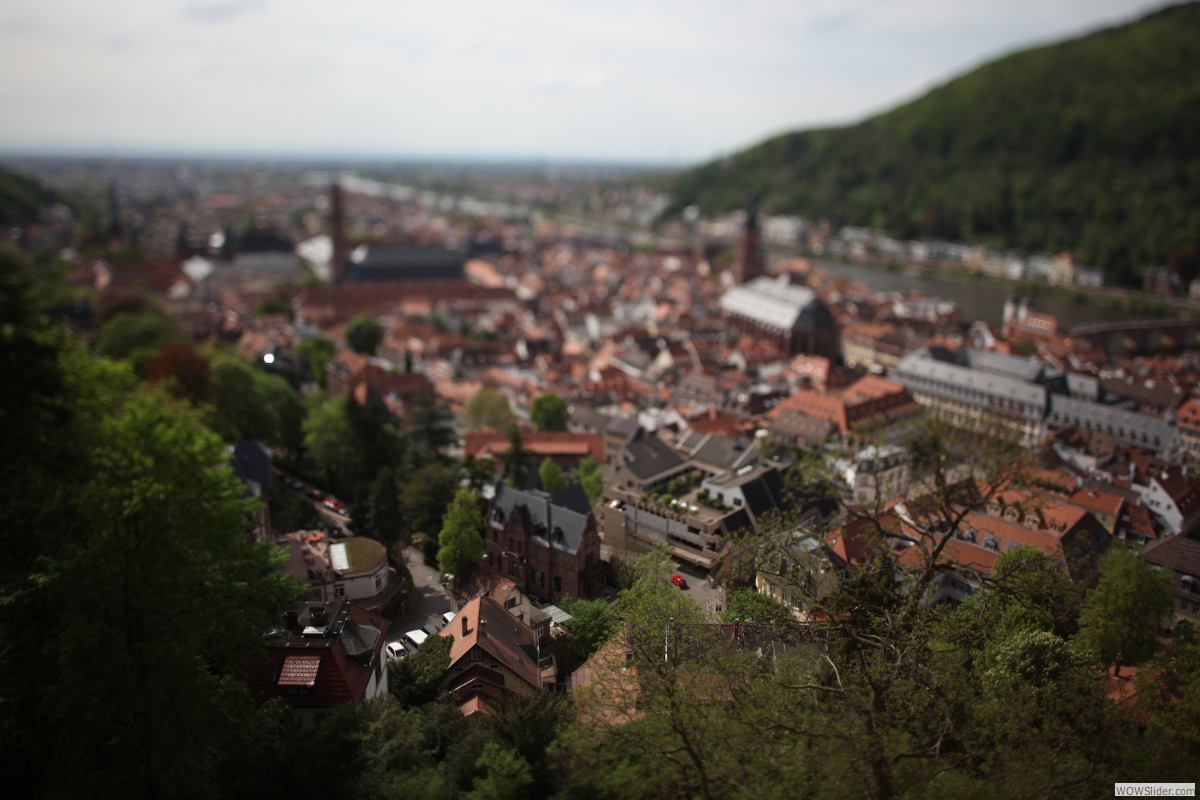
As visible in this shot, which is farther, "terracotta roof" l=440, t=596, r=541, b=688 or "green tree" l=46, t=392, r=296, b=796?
"terracotta roof" l=440, t=596, r=541, b=688

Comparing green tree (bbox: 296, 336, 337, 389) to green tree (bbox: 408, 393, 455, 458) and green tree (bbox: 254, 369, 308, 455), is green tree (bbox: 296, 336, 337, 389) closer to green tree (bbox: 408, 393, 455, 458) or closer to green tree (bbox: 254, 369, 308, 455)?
green tree (bbox: 254, 369, 308, 455)

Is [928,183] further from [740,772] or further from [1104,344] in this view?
[740,772]

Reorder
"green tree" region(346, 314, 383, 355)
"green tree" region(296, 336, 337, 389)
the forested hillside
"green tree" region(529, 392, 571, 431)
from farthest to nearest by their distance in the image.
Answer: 1. the forested hillside
2. "green tree" region(346, 314, 383, 355)
3. "green tree" region(296, 336, 337, 389)
4. "green tree" region(529, 392, 571, 431)

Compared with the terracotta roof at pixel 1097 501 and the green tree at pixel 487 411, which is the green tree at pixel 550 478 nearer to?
the green tree at pixel 487 411

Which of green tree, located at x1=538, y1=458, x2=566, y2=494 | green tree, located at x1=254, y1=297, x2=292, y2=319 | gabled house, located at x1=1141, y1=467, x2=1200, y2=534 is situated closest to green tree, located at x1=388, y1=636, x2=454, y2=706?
green tree, located at x1=538, y1=458, x2=566, y2=494

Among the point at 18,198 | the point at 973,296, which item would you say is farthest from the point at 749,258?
the point at 18,198

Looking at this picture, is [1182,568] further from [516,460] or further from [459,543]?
[516,460]

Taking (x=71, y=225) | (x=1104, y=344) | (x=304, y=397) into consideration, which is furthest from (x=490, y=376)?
(x=71, y=225)
